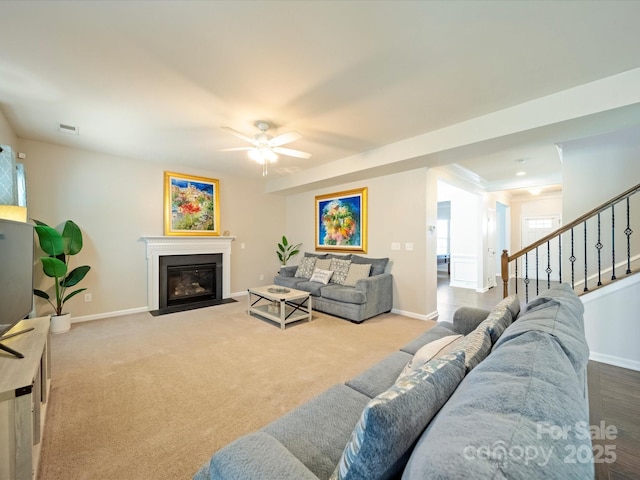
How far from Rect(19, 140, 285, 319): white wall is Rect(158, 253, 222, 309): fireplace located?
1.04 feet

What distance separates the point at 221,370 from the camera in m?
2.56

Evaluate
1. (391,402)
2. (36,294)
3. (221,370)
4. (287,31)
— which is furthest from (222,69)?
(36,294)

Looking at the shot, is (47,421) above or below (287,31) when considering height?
below

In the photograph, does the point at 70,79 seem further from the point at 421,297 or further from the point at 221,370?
the point at 421,297

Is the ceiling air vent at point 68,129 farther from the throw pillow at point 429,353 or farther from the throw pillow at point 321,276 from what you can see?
the throw pillow at point 429,353

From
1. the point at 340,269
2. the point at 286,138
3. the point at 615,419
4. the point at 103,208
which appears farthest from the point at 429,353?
the point at 103,208

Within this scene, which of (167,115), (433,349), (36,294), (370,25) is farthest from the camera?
(36,294)

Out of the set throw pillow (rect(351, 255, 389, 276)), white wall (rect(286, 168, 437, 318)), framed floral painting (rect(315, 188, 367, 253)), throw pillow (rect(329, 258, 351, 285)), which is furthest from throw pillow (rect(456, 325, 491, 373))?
framed floral painting (rect(315, 188, 367, 253))

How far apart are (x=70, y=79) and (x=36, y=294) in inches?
116

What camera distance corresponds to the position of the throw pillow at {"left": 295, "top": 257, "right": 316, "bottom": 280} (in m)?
5.28

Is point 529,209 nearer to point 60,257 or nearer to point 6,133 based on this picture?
point 60,257

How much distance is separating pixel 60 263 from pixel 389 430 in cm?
444

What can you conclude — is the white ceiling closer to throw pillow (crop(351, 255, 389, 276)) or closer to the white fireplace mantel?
the white fireplace mantel

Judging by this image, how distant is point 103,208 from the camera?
420 centimetres
